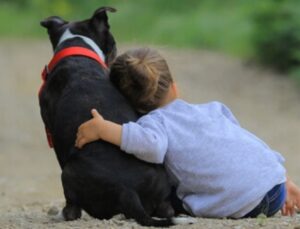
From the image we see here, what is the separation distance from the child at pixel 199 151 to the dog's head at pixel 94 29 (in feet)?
1.85

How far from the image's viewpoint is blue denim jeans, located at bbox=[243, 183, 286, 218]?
5.46 m

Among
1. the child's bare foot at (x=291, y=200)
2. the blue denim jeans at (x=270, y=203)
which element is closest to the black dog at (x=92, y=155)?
the blue denim jeans at (x=270, y=203)

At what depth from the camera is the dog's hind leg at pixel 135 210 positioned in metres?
5.02

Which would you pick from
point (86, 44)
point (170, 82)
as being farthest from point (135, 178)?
point (86, 44)

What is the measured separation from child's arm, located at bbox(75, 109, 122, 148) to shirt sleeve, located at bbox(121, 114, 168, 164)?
4 centimetres

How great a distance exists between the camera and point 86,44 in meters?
5.90

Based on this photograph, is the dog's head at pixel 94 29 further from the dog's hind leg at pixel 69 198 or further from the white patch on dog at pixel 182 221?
the white patch on dog at pixel 182 221

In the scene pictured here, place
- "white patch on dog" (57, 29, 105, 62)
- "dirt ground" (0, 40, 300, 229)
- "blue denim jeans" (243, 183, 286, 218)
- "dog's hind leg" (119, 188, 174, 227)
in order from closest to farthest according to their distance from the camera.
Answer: "dog's hind leg" (119, 188, 174, 227) < "blue denim jeans" (243, 183, 286, 218) < "white patch on dog" (57, 29, 105, 62) < "dirt ground" (0, 40, 300, 229)

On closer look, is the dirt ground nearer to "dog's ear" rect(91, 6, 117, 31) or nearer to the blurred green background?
the blurred green background

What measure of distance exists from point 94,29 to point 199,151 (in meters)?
1.14

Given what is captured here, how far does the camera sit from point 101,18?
19.7ft

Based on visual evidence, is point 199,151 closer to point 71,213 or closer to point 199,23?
point 71,213

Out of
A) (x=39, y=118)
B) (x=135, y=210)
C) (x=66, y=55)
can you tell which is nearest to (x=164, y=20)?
(x=39, y=118)

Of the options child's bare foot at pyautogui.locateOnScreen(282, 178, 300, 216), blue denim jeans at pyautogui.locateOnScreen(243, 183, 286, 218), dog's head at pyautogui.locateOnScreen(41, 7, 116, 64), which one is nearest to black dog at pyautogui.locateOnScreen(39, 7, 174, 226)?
dog's head at pyautogui.locateOnScreen(41, 7, 116, 64)
